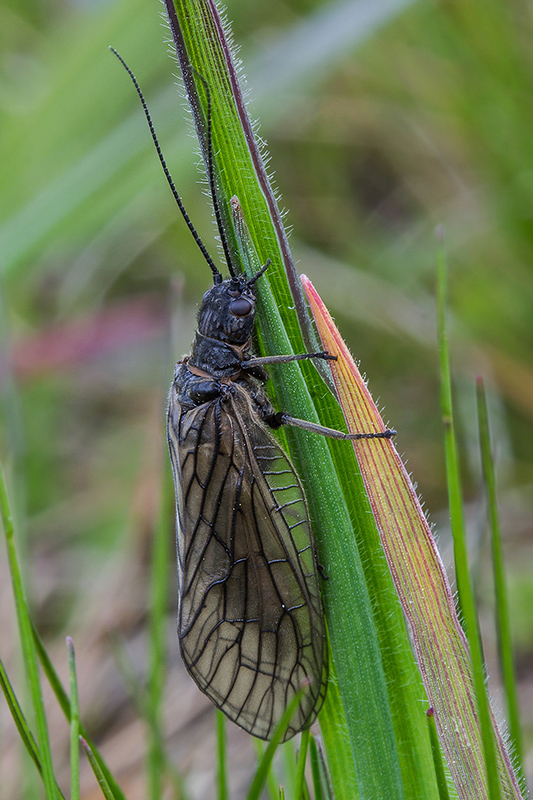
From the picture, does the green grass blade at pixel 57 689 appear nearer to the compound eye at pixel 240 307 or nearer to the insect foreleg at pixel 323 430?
the insect foreleg at pixel 323 430

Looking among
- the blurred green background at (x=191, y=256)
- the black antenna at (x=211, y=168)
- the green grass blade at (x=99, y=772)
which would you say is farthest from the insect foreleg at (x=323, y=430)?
the blurred green background at (x=191, y=256)

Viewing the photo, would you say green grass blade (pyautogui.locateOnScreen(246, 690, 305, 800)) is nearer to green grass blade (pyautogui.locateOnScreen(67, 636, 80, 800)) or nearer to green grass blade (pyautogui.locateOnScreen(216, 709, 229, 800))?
green grass blade (pyautogui.locateOnScreen(216, 709, 229, 800))

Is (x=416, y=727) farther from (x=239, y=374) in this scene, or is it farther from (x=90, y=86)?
(x=90, y=86)

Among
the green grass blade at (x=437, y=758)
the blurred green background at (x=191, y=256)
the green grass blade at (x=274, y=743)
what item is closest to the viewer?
the green grass blade at (x=274, y=743)

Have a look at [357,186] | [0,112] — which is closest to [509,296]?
[357,186]

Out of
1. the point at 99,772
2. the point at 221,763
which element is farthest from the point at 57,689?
the point at 221,763
